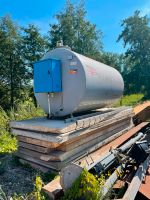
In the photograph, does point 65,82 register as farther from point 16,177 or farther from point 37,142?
point 16,177

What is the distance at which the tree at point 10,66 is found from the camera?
63.7ft

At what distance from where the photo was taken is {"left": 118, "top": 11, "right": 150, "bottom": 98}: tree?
25797mm

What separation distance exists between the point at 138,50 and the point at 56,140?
25.1 meters

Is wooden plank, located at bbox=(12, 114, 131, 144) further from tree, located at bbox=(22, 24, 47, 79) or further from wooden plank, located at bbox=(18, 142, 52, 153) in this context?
tree, located at bbox=(22, 24, 47, 79)

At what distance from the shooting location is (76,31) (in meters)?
23.6

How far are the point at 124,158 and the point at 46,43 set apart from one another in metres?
19.2

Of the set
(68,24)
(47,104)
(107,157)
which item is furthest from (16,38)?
(107,157)

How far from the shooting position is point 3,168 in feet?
14.5

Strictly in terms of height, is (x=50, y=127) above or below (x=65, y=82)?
below

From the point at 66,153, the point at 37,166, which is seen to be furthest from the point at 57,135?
the point at 37,166

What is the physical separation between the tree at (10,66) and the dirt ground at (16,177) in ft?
49.0

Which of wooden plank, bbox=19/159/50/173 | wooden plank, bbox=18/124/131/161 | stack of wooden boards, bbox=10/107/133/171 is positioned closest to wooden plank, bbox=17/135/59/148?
stack of wooden boards, bbox=10/107/133/171

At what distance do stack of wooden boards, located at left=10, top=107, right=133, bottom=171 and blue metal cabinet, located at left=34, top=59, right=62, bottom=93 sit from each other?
709mm

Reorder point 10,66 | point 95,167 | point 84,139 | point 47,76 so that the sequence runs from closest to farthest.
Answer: point 95,167 < point 47,76 < point 84,139 < point 10,66
